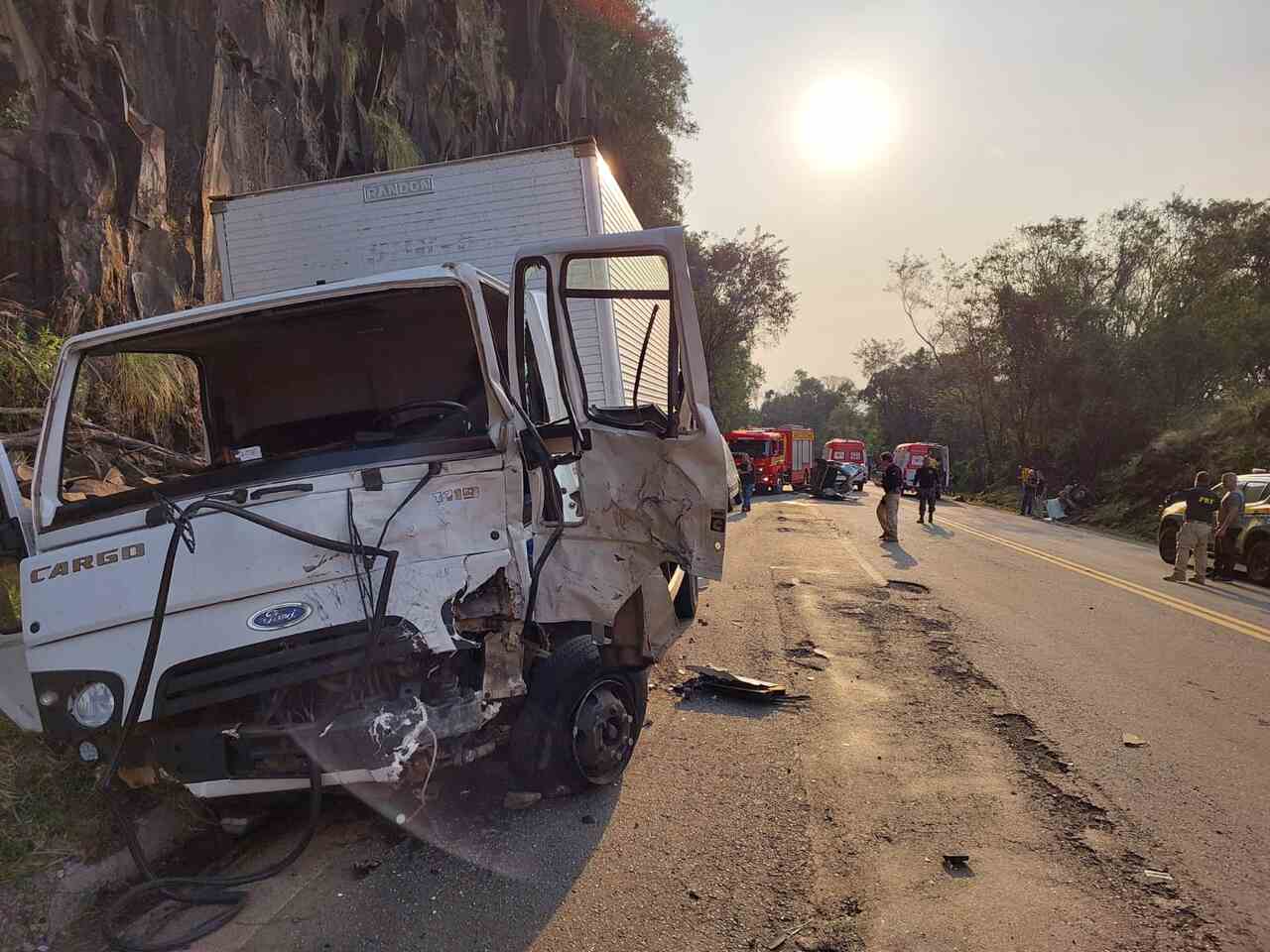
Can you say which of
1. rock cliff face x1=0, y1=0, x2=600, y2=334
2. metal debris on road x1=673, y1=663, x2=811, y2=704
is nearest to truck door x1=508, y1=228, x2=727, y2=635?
metal debris on road x1=673, y1=663, x2=811, y2=704

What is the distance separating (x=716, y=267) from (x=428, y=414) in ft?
130

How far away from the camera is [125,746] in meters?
2.88

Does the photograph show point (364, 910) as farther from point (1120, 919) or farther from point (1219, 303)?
point (1219, 303)

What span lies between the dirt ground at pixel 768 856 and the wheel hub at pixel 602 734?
15 centimetres

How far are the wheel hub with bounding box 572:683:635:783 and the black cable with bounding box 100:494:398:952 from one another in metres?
1.21

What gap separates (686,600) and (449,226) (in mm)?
3867

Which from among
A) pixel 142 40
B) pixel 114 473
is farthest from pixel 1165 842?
pixel 142 40

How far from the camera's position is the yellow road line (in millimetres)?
7961

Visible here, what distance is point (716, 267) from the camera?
41406 millimetres

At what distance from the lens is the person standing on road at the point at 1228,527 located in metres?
12.1

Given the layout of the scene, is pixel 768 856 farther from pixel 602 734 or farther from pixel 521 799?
pixel 521 799

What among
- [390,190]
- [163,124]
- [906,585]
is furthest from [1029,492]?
[163,124]

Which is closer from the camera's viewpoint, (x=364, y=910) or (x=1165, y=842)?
(x=364, y=910)

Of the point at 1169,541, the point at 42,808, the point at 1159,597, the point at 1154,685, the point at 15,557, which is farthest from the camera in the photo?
the point at 1169,541
